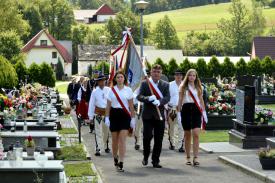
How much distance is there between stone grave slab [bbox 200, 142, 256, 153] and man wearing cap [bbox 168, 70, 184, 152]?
0.61 m

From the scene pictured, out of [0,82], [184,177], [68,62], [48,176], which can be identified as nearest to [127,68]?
[184,177]

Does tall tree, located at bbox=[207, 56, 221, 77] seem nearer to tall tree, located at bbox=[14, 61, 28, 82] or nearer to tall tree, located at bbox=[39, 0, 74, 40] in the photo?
tall tree, located at bbox=[14, 61, 28, 82]

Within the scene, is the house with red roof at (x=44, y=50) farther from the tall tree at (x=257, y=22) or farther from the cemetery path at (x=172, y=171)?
the cemetery path at (x=172, y=171)

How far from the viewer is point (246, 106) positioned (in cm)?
1945

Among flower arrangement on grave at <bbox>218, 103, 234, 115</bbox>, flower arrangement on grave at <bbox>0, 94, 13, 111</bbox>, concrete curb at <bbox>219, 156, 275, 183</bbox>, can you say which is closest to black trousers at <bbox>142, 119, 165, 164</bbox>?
concrete curb at <bbox>219, 156, 275, 183</bbox>

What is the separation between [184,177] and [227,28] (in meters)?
122

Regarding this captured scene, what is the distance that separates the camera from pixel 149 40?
5408 inches

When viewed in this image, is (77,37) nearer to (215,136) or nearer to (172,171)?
(215,136)

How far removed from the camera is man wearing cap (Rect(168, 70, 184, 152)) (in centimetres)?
1853

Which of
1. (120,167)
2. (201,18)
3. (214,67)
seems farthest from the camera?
(201,18)

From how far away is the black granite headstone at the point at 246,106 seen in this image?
19.4 metres

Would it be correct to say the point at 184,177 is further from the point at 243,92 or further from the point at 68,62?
the point at 68,62

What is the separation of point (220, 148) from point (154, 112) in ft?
12.6

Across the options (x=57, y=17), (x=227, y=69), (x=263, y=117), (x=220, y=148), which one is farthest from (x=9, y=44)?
(x=220, y=148)
